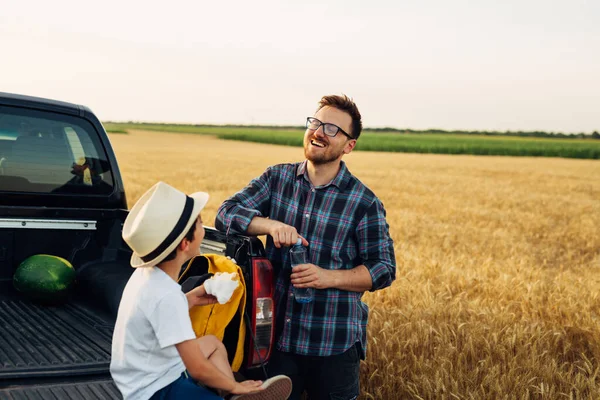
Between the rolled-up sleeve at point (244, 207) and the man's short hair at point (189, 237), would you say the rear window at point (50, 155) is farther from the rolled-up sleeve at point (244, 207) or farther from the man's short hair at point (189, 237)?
the man's short hair at point (189, 237)

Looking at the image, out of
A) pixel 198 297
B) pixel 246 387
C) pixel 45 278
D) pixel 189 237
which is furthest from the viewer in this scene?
pixel 45 278

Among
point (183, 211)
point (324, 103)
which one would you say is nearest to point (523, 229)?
point (324, 103)

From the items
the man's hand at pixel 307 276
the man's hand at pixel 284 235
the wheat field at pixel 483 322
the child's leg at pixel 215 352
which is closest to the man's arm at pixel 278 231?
the man's hand at pixel 284 235

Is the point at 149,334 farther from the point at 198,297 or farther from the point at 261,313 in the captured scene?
the point at 261,313

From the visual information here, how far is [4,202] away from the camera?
4.31 meters

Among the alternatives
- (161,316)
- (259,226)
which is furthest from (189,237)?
(259,226)

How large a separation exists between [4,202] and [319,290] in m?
2.17

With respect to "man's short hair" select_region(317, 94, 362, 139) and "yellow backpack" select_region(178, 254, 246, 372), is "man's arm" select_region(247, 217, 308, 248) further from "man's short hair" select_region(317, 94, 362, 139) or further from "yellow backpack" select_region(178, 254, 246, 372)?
"man's short hair" select_region(317, 94, 362, 139)

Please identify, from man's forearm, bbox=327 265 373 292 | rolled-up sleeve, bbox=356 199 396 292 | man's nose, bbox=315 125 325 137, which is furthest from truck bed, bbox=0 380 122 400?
man's nose, bbox=315 125 325 137

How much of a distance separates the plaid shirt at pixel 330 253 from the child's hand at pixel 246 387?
0.71m

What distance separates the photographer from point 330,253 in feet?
11.4

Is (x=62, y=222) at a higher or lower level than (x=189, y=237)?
lower

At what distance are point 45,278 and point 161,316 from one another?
1.81 m

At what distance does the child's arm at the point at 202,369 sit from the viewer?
2.48 m
